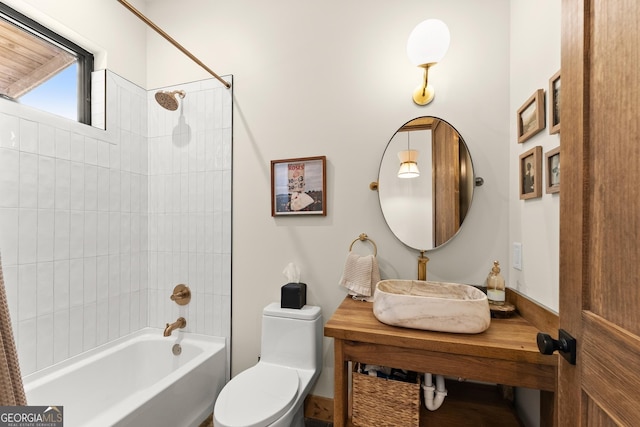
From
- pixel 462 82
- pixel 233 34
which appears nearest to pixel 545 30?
pixel 462 82

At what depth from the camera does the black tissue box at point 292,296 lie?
1.62 metres

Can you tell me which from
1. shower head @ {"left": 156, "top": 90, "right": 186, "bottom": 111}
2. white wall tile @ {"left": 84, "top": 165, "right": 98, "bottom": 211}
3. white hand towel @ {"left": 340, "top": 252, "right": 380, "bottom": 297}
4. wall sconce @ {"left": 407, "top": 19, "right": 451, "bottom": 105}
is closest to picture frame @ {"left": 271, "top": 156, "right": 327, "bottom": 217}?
white hand towel @ {"left": 340, "top": 252, "right": 380, "bottom": 297}

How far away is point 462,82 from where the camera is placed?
1.47m

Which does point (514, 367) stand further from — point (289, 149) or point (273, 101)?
point (273, 101)

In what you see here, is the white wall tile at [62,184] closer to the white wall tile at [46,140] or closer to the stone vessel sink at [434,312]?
the white wall tile at [46,140]

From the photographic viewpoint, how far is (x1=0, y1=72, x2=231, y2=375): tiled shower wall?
1387mm

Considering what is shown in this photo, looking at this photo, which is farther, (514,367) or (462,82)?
(462,82)

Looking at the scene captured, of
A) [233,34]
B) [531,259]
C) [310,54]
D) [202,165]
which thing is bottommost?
[531,259]

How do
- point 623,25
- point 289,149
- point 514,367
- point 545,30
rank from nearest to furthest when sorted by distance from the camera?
point 623,25 → point 514,367 → point 545,30 → point 289,149

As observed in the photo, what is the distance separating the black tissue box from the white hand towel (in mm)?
260

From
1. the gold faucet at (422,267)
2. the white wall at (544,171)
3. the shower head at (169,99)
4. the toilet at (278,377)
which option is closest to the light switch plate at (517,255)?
the white wall at (544,171)

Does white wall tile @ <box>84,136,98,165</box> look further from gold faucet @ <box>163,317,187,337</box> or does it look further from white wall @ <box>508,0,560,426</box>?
white wall @ <box>508,0,560,426</box>

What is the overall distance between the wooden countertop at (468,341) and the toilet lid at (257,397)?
41 centimetres

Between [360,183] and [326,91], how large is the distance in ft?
1.97
